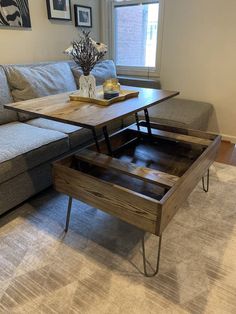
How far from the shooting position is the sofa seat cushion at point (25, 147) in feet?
5.05

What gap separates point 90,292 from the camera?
119 cm

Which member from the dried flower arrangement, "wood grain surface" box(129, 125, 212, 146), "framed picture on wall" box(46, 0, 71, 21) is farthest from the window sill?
the dried flower arrangement

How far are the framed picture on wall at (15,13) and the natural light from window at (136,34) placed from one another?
132 centimetres

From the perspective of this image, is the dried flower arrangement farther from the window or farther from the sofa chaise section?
the window

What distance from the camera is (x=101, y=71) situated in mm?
2805

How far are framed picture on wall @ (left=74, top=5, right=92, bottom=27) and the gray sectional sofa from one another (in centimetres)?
68

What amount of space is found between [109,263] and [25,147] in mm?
922

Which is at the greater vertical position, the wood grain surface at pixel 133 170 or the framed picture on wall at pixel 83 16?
the framed picture on wall at pixel 83 16

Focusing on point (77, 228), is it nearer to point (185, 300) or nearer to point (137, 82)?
point (185, 300)

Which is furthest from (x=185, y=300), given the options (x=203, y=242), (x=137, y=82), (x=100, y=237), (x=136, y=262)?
(x=137, y=82)

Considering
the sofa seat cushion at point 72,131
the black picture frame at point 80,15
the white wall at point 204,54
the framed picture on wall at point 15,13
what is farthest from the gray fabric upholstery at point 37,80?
the white wall at point 204,54

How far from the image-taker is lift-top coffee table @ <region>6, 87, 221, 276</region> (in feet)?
3.77

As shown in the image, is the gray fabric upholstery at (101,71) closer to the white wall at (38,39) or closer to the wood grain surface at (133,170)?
the white wall at (38,39)

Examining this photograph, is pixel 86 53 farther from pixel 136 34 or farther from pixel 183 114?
Answer: pixel 136 34
